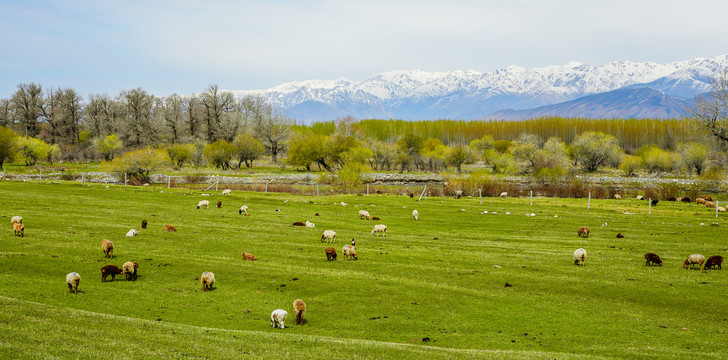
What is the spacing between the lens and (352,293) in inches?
771

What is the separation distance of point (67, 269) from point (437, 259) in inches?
703

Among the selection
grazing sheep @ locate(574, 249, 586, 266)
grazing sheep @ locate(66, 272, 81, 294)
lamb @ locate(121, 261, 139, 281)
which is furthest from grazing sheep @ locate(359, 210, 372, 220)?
grazing sheep @ locate(66, 272, 81, 294)

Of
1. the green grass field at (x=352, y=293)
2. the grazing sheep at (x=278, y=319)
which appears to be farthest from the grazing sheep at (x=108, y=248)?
the grazing sheep at (x=278, y=319)

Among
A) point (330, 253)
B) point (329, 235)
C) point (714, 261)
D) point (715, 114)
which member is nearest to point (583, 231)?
point (714, 261)

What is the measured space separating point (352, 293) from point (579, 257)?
43.6 feet

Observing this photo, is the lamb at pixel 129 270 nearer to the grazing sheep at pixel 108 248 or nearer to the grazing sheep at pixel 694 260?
the grazing sheep at pixel 108 248

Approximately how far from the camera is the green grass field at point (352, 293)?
44.0 feet

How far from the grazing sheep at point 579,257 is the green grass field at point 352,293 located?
2.12 ft

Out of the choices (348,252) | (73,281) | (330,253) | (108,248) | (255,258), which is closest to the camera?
(73,281)

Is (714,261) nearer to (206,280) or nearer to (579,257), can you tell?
(579,257)

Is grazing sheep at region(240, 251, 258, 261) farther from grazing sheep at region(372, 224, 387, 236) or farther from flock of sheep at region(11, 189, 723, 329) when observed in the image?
grazing sheep at region(372, 224, 387, 236)

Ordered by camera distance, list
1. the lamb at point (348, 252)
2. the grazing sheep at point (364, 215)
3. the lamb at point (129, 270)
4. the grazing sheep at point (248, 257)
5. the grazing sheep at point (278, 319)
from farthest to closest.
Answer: the grazing sheep at point (364, 215)
the lamb at point (348, 252)
the grazing sheep at point (248, 257)
the lamb at point (129, 270)
the grazing sheep at point (278, 319)

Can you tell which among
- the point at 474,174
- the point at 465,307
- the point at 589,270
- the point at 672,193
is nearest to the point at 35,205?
the point at 465,307

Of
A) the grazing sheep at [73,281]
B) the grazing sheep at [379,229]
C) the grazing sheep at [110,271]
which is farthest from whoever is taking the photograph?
the grazing sheep at [379,229]
